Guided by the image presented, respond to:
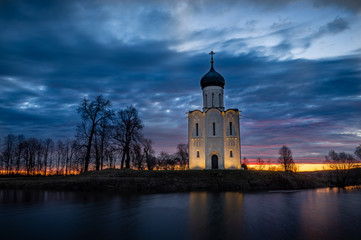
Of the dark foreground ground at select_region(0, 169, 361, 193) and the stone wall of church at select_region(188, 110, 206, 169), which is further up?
the stone wall of church at select_region(188, 110, 206, 169)

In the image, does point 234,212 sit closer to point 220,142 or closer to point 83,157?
point 220,142

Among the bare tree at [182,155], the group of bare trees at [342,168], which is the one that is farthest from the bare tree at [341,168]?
the bare tree at [182,155]

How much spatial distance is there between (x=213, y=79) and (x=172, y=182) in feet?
61.4

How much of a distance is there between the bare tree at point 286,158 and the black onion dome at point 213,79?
115 feet

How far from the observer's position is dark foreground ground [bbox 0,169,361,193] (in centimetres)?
2512

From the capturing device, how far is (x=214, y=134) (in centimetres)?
3678

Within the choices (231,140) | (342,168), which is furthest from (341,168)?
(231,140)

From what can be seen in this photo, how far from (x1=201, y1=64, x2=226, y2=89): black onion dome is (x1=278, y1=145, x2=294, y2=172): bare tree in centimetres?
3492

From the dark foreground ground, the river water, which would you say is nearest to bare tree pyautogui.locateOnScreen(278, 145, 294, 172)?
the dark foreground ground

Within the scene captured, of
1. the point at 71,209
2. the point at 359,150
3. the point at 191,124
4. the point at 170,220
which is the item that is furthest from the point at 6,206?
the point at 359,150

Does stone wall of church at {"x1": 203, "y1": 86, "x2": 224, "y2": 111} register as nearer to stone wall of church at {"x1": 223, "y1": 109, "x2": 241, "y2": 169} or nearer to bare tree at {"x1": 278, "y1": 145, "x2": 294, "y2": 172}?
stone wall of church at {"x1": 223, "y1": 109, "x2": 241, "y2": 169}

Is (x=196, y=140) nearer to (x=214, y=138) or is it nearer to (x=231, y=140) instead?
(x=214, y=138)

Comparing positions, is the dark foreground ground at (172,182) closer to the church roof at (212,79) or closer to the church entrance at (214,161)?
the church entrance at (214,161)

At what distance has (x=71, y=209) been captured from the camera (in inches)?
542
